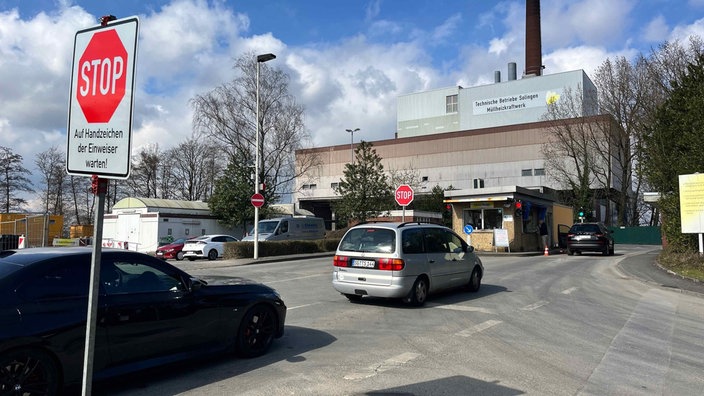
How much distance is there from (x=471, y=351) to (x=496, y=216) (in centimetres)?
2458

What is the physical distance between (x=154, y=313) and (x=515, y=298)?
28.0 feet

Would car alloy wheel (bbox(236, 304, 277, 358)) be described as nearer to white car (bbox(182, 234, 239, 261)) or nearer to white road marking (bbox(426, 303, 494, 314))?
white road marking (bbox(426, 303, 494, 314))

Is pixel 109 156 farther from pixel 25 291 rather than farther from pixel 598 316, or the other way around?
pixel 598 316

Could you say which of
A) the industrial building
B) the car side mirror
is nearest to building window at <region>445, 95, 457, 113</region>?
the industrial building

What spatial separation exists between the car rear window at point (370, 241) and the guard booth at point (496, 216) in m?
19.4

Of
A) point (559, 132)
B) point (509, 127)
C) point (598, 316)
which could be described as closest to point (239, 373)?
point (598, 316)

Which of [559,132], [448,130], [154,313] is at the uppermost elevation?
[448,130]

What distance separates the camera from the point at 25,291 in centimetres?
446

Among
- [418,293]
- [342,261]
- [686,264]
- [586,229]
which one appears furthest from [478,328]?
[586,229]

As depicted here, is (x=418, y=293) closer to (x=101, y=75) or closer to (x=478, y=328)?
(x=478, y=328)

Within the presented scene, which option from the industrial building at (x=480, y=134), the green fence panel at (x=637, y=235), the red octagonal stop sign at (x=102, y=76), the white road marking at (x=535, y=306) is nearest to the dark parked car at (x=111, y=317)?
the red octagonal stop sign at (x=102, y=76)

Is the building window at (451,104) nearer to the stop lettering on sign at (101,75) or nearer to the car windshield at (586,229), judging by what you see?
the car windshield at (586,229)

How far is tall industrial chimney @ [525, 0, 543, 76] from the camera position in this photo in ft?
211

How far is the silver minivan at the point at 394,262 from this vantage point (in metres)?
9.95
